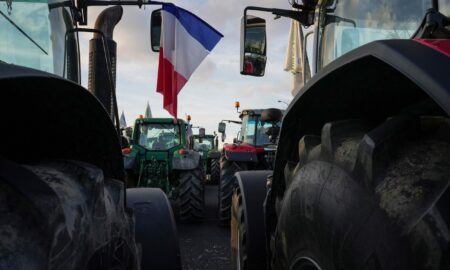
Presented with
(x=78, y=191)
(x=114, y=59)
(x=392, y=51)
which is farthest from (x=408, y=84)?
(x=114, y=59)

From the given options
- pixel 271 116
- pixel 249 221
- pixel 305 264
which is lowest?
pixel 249 221

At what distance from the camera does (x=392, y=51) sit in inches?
44.5

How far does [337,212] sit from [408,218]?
28cm

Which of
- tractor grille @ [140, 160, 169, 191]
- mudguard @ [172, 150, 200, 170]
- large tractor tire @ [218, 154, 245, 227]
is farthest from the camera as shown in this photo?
tractor grille @ [140, 160, 169, 191]

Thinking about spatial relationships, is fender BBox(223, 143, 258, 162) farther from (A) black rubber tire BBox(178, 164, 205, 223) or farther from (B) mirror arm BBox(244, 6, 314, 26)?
(B) mirror arm BBox(244, 6, 314, 26)

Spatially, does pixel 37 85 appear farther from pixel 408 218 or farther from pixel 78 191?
pixel 408 218

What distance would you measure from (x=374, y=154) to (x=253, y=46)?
6.04ft

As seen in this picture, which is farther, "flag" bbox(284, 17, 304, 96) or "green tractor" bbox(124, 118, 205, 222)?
"green tractor" bbox(124, 118, 205, 222)

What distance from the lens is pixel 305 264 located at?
151 centimetres

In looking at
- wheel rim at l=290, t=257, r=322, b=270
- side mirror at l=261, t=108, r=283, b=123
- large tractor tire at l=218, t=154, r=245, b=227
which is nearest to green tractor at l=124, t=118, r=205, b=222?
large tractor tire at l=218, t=154, r=245, b=227

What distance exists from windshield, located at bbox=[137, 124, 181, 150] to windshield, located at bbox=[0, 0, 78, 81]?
21.2 ft

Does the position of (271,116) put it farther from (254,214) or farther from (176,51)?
(254,214)

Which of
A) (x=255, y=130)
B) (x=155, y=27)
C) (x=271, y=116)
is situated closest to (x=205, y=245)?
(x=271, y=116)

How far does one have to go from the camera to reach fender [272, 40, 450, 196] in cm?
102
